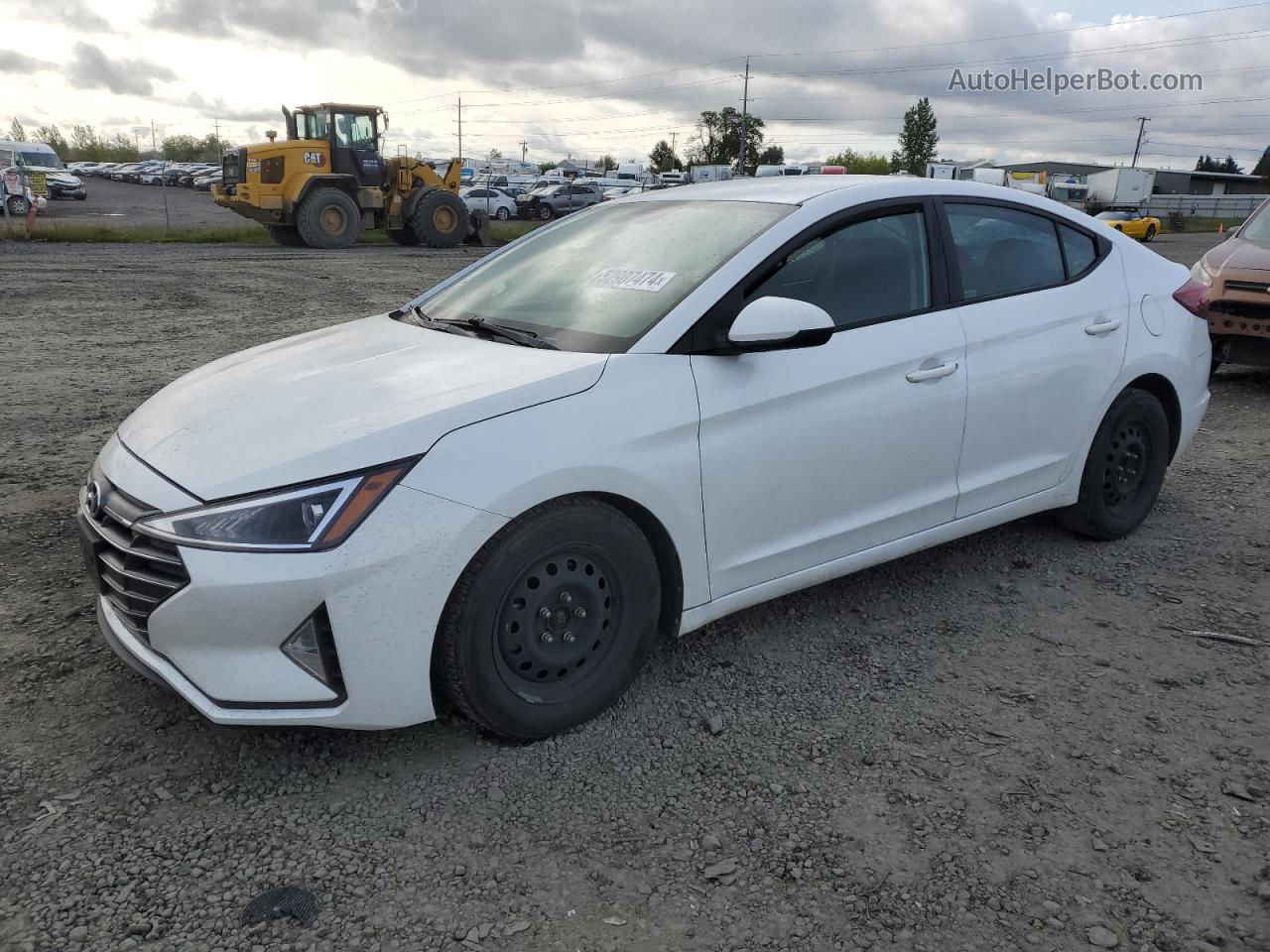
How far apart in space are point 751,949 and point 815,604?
1.88 metres

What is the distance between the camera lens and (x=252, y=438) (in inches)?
105

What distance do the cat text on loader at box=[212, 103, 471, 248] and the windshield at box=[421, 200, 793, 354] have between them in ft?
64.0

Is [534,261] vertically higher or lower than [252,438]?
higher

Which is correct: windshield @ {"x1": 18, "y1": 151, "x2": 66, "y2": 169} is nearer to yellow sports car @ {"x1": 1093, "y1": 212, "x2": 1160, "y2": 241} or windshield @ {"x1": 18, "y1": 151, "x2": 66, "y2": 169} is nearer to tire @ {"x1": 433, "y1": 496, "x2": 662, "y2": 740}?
yellow sports car @ {"x1": 1093, "y1": 212, "x2": 1160, "y2": 241}

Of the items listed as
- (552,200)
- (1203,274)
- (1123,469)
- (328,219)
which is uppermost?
(552,200)

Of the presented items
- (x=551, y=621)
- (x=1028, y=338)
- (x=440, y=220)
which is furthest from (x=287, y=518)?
(x=440, y=220)

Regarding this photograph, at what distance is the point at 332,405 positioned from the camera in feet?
9.17

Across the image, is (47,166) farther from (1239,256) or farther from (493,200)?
(1239,256)

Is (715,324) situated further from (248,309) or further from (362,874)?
(248,309)

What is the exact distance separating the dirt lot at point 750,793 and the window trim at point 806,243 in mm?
1122

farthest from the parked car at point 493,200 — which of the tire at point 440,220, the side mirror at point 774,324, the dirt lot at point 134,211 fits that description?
the side mirror at point 774,324

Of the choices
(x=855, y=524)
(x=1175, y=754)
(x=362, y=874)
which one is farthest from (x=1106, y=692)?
(x=362, y=874)

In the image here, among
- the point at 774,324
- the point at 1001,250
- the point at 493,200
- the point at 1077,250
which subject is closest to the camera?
the point at 774,324

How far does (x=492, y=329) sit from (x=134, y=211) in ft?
139
